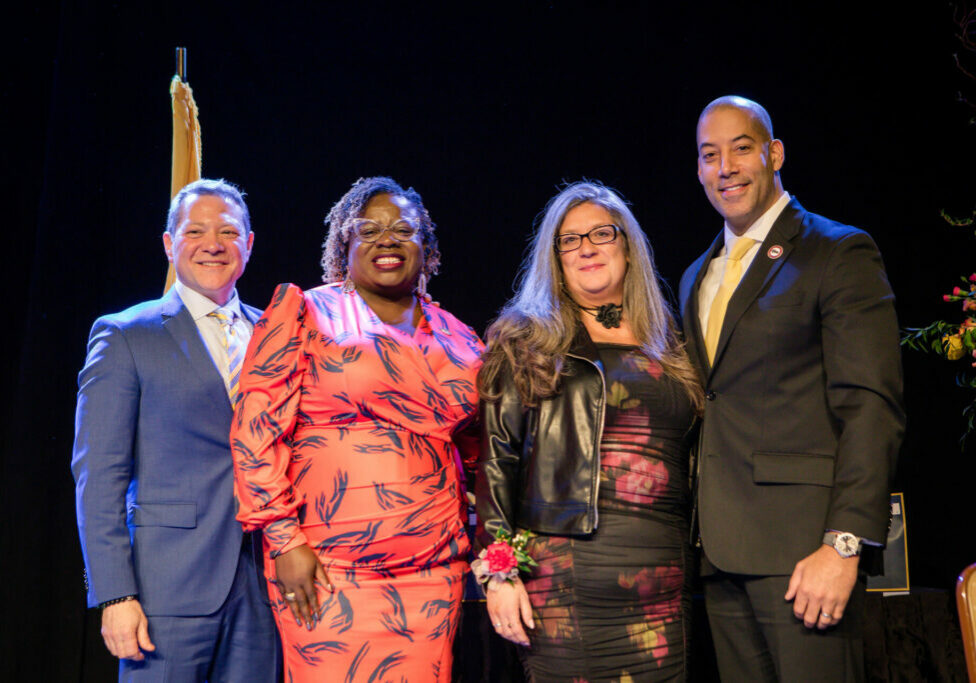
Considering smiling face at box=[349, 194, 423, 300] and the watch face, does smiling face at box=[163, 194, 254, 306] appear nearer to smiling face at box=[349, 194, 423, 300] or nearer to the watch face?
smiling face at box=[349, 194, 423, 300]

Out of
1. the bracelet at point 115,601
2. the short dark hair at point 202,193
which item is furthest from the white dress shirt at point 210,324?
the bracelet at point 115,601

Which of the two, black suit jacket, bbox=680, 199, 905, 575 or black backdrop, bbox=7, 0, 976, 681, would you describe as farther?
black backdrop, bbox=7, 0, 976, 681

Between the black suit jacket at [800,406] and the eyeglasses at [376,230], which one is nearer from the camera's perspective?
the black suit jacket at [800,406]

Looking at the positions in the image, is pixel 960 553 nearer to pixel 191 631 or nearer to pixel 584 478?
pixel 584 478

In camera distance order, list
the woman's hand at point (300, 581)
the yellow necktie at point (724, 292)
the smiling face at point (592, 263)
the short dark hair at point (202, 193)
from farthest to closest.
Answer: the short dark hair at point (202, 193), the smiling face at point (592, 263), the yellow necktie at point (724, 292), the woman's hand at point (300, 581)

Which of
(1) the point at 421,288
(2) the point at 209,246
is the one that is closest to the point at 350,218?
(1) the point at 421,288

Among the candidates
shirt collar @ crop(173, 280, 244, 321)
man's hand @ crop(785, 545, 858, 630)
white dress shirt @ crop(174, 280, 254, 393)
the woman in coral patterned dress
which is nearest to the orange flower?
man's hand @ crop(785, 545, 858, 630)

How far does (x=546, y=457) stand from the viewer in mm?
2062

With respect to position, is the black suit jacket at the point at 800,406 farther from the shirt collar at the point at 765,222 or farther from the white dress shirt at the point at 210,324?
the white dress shirt at the point at 210,324

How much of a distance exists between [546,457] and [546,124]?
7.17 ft

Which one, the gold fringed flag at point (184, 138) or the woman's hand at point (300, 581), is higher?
the gold fringed flag at point (184, 138)

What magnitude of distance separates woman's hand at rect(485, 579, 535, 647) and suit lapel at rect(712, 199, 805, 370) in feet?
2.50

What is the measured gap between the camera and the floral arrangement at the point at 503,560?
6.38 feet

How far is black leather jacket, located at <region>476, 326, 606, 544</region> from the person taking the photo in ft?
6.57
